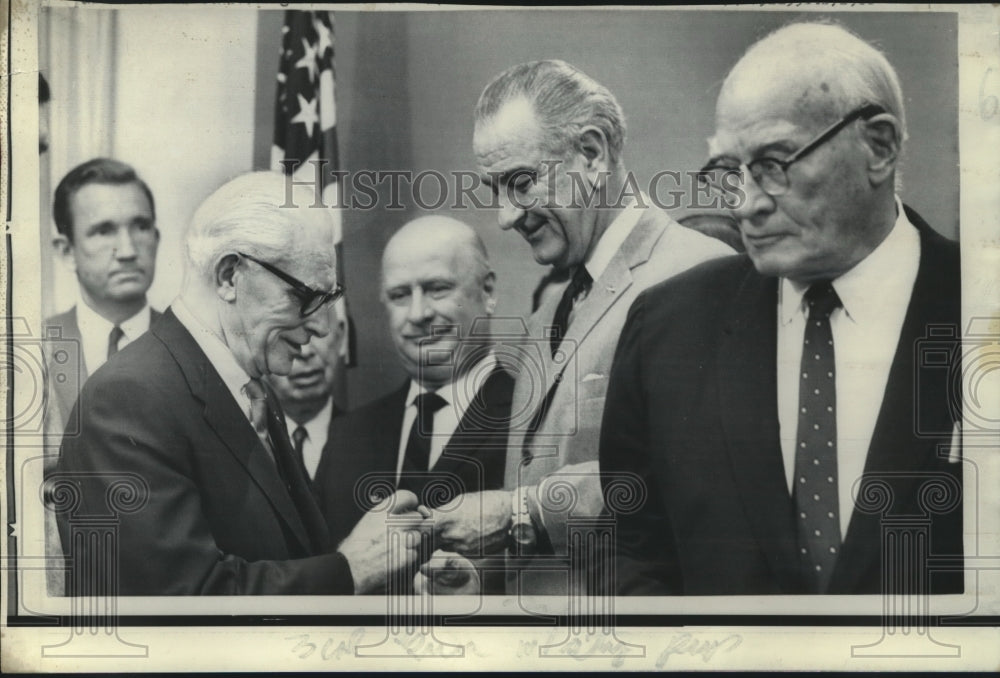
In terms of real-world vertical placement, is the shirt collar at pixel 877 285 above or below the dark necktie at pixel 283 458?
above

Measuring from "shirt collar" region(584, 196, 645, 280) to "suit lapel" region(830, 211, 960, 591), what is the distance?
116 cm

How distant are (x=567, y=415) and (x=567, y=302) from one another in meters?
0.47

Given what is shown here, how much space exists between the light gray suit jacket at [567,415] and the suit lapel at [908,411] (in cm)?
84

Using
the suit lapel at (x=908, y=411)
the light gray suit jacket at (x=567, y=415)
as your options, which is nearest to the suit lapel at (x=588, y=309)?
the light gray suit jacket at (x=567, y=415)

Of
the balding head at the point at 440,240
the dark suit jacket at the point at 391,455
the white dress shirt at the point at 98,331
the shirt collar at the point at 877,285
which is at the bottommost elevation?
the dark suit jacket at the point at 391,455

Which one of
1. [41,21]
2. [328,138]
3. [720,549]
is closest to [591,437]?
[720,549]

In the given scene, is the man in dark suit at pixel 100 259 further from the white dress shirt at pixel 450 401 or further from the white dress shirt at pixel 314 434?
the white dress shirt at pixel 450 401

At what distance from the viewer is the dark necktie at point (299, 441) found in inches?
195

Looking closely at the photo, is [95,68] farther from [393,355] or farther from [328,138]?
[393,355]

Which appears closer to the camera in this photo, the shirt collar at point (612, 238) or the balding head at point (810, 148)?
→ the balding head at point (810, 148)

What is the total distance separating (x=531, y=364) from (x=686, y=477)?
2.64 feet

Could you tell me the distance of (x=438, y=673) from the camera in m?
4.97

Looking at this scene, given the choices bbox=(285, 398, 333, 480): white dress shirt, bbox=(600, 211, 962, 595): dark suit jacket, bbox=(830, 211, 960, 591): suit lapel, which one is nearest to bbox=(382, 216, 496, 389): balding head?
bbox=(285, 398, 333, 480): white dress shirt

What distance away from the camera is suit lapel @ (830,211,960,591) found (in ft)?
16.2
